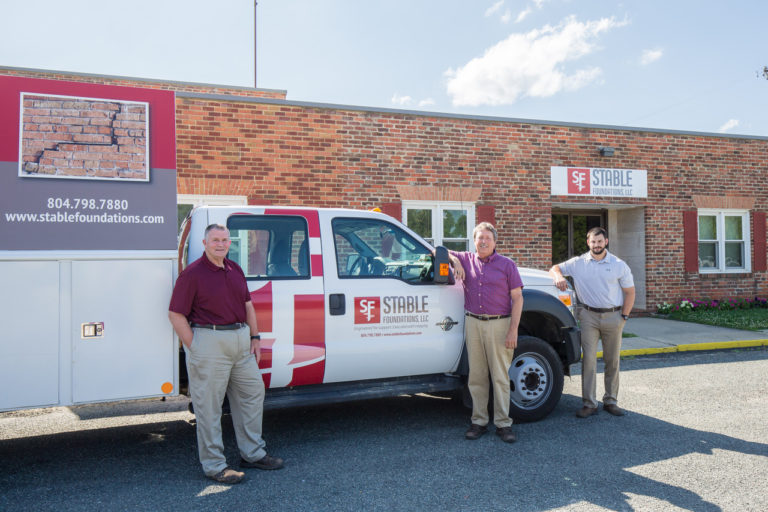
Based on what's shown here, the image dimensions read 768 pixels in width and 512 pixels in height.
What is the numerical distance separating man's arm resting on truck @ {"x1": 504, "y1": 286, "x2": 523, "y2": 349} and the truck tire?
45 cm

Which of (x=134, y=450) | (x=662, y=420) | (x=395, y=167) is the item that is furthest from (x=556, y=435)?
(x=395, y=167)

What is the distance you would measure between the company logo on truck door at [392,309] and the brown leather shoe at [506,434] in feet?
3.74

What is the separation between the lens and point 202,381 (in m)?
4.10

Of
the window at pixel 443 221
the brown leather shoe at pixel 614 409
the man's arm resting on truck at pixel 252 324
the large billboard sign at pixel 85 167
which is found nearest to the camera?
the large billboard sign at pixel 85 167

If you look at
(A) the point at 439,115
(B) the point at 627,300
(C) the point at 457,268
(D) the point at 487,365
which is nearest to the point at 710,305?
(A) the point at 439,115

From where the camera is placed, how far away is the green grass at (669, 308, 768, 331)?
10562mm

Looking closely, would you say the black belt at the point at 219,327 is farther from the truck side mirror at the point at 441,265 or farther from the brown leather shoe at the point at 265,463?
the truck side mirror at the point at 441,265

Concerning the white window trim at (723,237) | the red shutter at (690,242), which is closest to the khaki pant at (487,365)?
the red shutter at (690,242)

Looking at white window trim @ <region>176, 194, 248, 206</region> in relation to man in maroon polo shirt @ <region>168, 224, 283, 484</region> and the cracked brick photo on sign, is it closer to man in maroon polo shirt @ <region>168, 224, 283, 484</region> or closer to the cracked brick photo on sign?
the cracked brick photo on sign

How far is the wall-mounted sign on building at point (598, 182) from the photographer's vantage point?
11.8m

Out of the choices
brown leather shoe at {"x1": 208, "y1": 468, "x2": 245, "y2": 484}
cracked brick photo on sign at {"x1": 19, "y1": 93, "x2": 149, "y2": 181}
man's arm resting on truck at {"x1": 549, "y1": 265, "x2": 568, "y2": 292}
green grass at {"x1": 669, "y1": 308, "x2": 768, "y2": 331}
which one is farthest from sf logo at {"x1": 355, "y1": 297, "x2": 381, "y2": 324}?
green grass at {"x1": 669, "y1": 308, "x2": 768, "y2": 331}

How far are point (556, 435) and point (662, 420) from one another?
1197mm

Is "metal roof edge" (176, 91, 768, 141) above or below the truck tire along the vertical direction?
above

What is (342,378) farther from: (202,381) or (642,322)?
(642,322)
